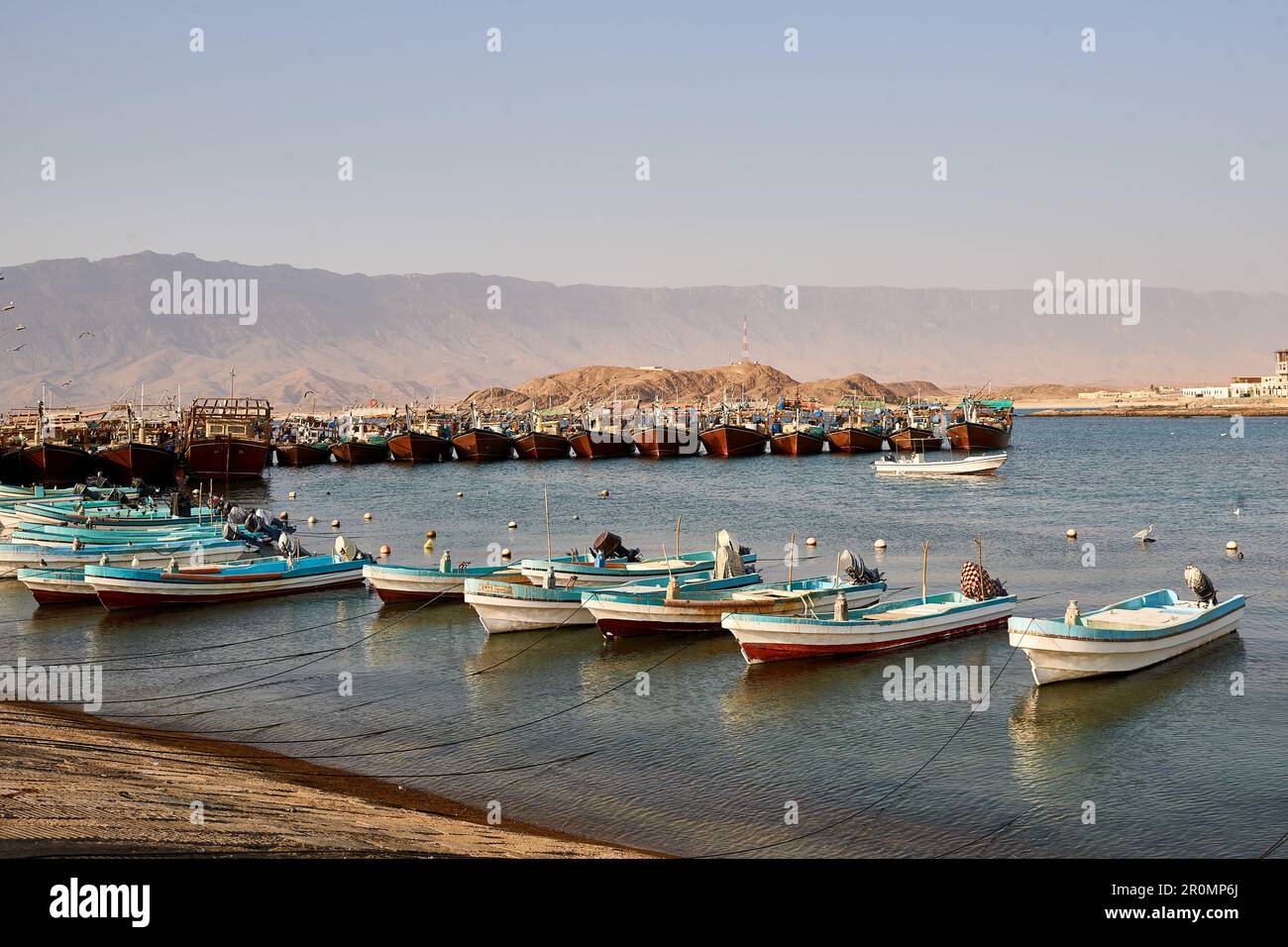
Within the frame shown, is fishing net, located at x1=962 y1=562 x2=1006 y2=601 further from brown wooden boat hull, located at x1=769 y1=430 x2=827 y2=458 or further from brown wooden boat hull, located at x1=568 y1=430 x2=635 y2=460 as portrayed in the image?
brown wooden boat hull, located at x1=568 y1=430 x2=635 y2=460

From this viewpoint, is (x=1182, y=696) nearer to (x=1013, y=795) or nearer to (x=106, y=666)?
(x=1013, y=795)

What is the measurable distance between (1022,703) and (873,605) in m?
6.14

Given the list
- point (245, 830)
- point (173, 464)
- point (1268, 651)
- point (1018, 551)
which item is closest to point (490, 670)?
point (245, 830)

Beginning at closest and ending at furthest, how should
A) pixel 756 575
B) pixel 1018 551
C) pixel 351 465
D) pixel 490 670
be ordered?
pixel 490 670
pixel 756 575
pixel 1018 551
pixel 351 465

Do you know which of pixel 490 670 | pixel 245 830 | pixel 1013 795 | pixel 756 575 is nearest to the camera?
pixel 245 830

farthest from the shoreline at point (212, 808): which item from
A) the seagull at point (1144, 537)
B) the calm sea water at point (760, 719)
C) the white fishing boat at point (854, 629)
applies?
the seagull at point (1144, 537)

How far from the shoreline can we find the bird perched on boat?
15.1m

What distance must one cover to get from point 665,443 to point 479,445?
54.9ft

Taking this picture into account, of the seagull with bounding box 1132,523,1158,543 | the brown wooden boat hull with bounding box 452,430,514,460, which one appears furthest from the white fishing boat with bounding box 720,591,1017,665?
the brown wooden boat hull with bounding box 452,430,514,460

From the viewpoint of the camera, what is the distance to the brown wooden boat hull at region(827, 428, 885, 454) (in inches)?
4085

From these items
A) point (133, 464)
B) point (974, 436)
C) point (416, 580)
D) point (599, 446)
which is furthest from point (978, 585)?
point (599, 446)

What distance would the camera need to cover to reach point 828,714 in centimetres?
1988

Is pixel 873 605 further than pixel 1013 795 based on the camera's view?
Yes
